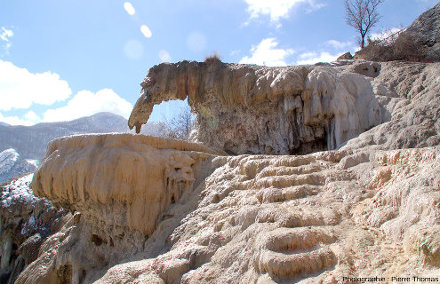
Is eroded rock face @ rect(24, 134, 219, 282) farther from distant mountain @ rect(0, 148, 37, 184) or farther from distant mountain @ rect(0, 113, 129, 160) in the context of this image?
distant mountain @ rect(0, 113, 129, 160)

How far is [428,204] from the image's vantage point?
4.32 meters

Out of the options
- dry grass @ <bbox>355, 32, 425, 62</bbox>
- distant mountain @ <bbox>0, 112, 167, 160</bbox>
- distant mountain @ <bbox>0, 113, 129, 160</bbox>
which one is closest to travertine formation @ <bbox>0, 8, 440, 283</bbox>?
dry grass @ <bbox>355, 32, 425, 62</bbox>

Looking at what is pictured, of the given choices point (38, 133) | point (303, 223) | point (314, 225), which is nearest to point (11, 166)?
point (38, 133)

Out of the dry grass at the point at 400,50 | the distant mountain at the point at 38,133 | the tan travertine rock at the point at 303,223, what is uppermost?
the distant mountain at the point at 38,133

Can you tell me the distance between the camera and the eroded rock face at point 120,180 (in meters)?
9.61

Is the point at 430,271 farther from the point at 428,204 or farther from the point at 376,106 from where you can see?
the point at 376,106

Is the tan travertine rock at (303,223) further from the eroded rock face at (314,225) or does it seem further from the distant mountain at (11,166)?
the distant mountain at (11,166)

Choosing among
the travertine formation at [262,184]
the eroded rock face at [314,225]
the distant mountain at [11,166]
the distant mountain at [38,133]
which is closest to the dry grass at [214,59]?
the travertine formation at [262,184]

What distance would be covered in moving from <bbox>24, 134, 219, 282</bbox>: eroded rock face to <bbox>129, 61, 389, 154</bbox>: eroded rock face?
4753 mm

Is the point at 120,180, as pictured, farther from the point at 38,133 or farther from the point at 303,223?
the point at 38,133

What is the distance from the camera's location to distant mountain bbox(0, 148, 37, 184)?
61425 millimetres

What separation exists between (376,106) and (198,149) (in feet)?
18.6

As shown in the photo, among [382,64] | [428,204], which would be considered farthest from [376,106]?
[428,204]

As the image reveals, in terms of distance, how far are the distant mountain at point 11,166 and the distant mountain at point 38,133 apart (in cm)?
1325
